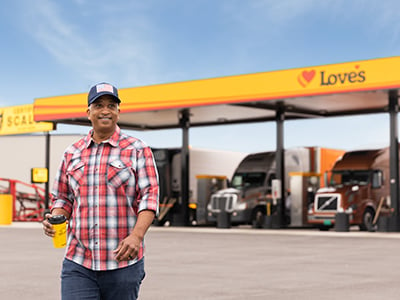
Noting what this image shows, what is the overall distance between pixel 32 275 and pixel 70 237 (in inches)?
330

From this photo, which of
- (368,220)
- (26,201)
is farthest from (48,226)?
(26,201)

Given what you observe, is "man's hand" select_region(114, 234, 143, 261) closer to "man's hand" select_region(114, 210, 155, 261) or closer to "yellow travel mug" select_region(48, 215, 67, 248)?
"man's hand" select_region(114, 210, 155, 261)

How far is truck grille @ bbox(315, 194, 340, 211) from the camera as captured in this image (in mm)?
28737

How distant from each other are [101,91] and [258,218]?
89.1ft

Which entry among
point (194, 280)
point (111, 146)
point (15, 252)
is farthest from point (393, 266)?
point (111, 146)

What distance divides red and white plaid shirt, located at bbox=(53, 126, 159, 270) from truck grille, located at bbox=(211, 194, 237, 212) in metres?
26.9

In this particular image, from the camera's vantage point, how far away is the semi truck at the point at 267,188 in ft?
103

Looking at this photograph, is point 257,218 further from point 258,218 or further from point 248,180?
point 248,180

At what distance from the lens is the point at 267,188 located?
31.6 m

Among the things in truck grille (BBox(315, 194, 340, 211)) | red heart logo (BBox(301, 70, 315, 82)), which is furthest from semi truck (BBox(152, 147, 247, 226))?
red heart logo (BBox(301, 70, 315, 82))

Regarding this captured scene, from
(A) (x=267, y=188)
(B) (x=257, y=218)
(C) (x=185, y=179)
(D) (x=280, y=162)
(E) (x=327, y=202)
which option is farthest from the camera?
(C) (x=185, y=179)

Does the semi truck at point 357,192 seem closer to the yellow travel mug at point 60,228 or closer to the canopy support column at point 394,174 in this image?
the canopy support column at point 394,174

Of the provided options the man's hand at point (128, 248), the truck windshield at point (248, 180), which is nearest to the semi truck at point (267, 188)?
the truck windshield at point (248, 180)

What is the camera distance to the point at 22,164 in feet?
163
